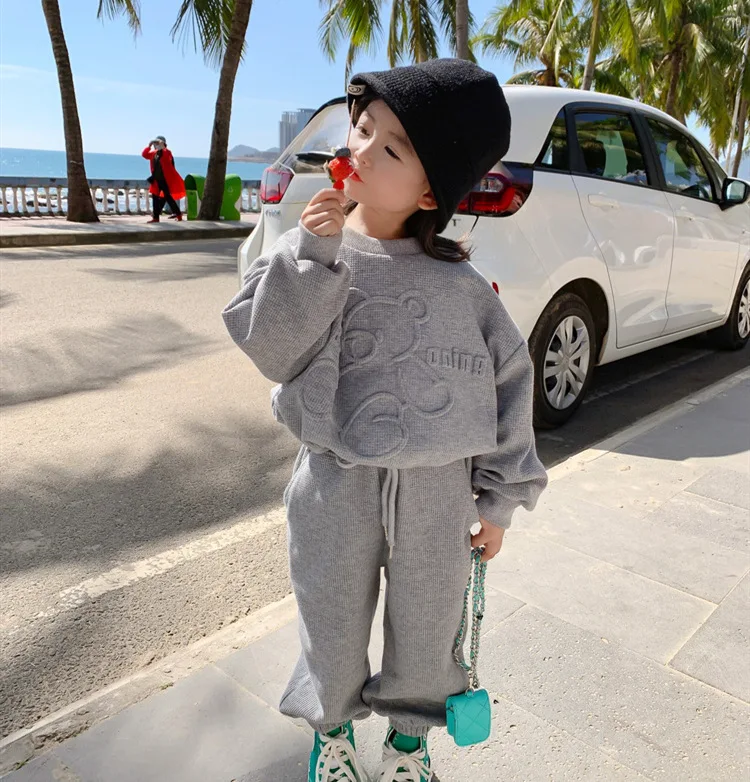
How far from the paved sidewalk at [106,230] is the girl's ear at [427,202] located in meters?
11.4

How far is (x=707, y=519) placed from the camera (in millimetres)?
3309

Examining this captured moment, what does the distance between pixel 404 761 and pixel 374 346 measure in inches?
36.8

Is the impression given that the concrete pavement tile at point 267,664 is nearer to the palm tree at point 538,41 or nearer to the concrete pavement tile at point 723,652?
the concrete pavement tile at point 723,652

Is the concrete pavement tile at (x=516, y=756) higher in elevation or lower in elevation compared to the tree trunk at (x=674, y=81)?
lower

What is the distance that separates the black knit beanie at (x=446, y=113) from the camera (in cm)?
144

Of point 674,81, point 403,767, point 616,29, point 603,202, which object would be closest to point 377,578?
point 403,767

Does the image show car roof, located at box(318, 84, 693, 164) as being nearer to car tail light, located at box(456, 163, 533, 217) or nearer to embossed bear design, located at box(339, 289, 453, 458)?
car tail light, located at box(456, 163, 533, 217)

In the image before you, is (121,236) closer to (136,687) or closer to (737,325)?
(737,325)

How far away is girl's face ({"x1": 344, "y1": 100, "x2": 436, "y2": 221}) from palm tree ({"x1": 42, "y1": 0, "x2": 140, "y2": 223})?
13.5 m

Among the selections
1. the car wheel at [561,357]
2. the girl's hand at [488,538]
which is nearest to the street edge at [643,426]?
the car wheel at [561,357]

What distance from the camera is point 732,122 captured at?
3316 centimetres

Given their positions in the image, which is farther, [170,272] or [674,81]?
[674,81]

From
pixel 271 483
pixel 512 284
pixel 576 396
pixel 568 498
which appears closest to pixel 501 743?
pixel 568 498

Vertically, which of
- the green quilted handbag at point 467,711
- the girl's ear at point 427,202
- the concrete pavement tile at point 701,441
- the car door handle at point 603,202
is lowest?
the concrete pavement tile at point 701,441
